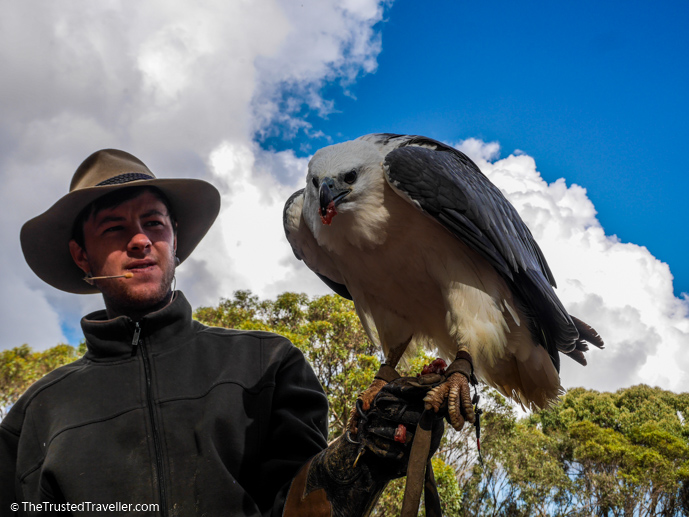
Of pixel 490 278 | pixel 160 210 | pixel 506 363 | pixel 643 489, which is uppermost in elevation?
pixel 160 210

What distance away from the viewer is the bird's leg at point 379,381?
235 cm

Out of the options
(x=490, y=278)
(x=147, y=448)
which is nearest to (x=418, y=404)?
(x=490, y=278)

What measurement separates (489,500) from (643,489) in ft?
14.2

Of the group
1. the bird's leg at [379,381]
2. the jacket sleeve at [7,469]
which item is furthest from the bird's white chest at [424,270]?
the jacket sleeve at [7,469]

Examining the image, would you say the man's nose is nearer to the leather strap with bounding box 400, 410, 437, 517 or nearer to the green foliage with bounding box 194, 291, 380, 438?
Answer: the leather strap with bounding box 400, 410, 437, 517

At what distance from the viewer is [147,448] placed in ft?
7.57

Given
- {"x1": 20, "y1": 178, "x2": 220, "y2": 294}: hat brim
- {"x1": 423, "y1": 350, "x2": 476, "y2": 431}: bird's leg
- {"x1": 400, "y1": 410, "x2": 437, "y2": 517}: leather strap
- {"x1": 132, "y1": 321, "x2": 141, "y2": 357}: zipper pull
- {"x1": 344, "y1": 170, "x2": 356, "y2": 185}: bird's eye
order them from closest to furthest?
{"x1": 400, "y1": 410, "x2": 437, "y2": 517}: leather strap
{"x1": 423, "y1": 350, "x2": 476, "y2": 431}: bird's leg
{"x1": 132, "y1": 321, "x2": 141, "y2": 357}: zipper pull
{"x1": 344, "y1": 170, "x2": 356, "y2": 185}: bird's eye
{"x1": 20, "y1": 178, "x2": 220, "y2": 294}: hat brim

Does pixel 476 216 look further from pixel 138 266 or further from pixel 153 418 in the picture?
pixel 153 418

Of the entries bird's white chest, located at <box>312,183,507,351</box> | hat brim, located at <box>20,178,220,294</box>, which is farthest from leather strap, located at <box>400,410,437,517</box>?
hat brim, located at <box>20,178,220,294</box>

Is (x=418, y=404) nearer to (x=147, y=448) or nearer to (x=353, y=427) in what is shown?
(x=353, y=427)

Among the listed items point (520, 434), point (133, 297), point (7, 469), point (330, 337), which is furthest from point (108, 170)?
point (520, 434)

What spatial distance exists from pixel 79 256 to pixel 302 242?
4.28 ft

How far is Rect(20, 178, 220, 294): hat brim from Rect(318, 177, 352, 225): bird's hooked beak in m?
0.87

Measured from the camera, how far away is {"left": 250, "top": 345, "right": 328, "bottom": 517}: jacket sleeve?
93.7 inches
